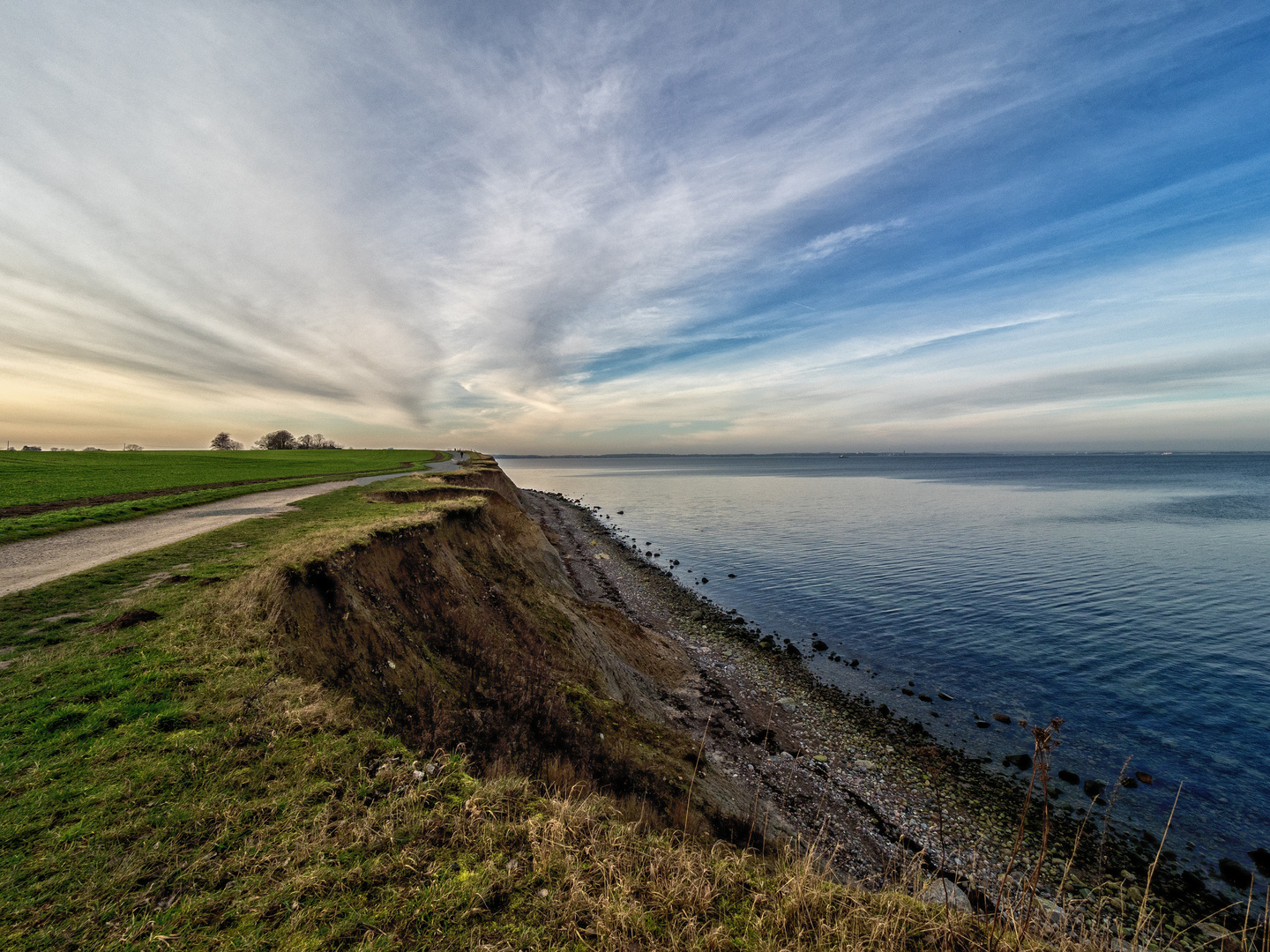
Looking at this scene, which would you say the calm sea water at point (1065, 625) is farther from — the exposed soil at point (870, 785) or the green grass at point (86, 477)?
the green grass at point (86, 477)

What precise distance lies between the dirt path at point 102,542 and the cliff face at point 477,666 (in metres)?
7.02

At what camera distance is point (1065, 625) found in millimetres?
26578

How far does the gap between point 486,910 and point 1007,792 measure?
17674 millimetres

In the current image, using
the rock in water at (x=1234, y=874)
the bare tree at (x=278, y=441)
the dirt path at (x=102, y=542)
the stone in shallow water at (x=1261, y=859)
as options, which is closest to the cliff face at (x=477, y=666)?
the dirt path at (x=102, y=542)

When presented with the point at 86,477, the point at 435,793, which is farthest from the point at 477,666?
the point at 86,477

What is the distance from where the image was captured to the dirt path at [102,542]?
1231 cm

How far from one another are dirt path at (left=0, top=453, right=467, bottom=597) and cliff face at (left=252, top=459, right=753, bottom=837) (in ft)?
23.0

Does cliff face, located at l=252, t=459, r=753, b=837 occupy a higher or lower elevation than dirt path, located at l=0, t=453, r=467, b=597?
lower

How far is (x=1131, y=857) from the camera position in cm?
1245

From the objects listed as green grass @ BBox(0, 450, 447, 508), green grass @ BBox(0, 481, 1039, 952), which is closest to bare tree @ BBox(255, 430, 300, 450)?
green grass @ BBox(0, 450, 447, 508)

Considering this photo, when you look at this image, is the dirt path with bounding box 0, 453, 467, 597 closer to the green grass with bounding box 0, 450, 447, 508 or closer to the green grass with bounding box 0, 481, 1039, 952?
the green grass with bounding box 0, 481, 1039, 952

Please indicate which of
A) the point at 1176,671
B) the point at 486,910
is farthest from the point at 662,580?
the point at 486,910

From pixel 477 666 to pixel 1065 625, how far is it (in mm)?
32017

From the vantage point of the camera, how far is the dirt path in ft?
40.4
